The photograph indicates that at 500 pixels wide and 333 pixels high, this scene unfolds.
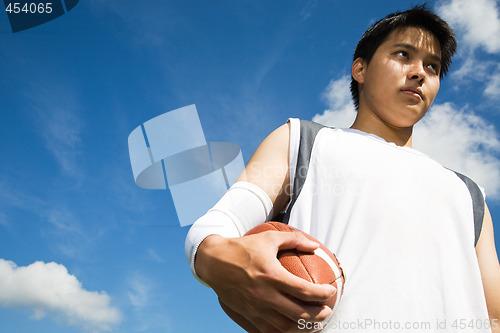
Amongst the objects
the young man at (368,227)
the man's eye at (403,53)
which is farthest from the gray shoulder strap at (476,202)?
the man's eye at (403,53)

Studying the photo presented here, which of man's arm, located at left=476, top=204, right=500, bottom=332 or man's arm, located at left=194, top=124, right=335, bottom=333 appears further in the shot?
man's arm, located at left=476, top=204, right=500, bottom=332

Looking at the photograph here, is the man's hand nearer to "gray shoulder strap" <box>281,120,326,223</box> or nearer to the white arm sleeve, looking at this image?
the white arm sleeve

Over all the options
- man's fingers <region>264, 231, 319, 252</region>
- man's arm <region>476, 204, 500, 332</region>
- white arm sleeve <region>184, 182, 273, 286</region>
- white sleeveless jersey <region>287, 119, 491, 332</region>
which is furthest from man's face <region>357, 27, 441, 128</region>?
man's fingers <region>264, 231, 319, 252</region>

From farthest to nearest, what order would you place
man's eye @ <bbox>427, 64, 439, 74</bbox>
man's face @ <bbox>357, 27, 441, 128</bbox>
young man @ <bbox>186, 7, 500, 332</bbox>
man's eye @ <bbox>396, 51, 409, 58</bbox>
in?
man's eye @ <bbox>427, 64, 439, 74</bbox>
man's eye @ <bbox>396, 51, 409, 58</bbox>
man's face @ <bbox>357, 27, 441, 128</bbox>
young man @ <bbox>186, 7, 500, 332</bbox>

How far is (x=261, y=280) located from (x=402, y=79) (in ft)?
5.88

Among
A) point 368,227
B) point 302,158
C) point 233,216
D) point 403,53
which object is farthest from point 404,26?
point 233,216

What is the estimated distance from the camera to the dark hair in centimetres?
280

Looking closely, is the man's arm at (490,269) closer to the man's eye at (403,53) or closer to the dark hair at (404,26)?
the man's eye at (403,53)

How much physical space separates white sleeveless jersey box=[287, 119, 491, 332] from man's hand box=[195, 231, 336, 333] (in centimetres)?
36

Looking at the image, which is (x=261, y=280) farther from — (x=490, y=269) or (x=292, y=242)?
(x=490, y=269)

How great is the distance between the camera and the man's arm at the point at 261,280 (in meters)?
1.30

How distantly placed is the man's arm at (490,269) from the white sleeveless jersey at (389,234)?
0.81 feet

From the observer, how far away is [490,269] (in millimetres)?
2268

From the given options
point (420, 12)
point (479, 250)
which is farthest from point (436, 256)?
point (420, 12)
